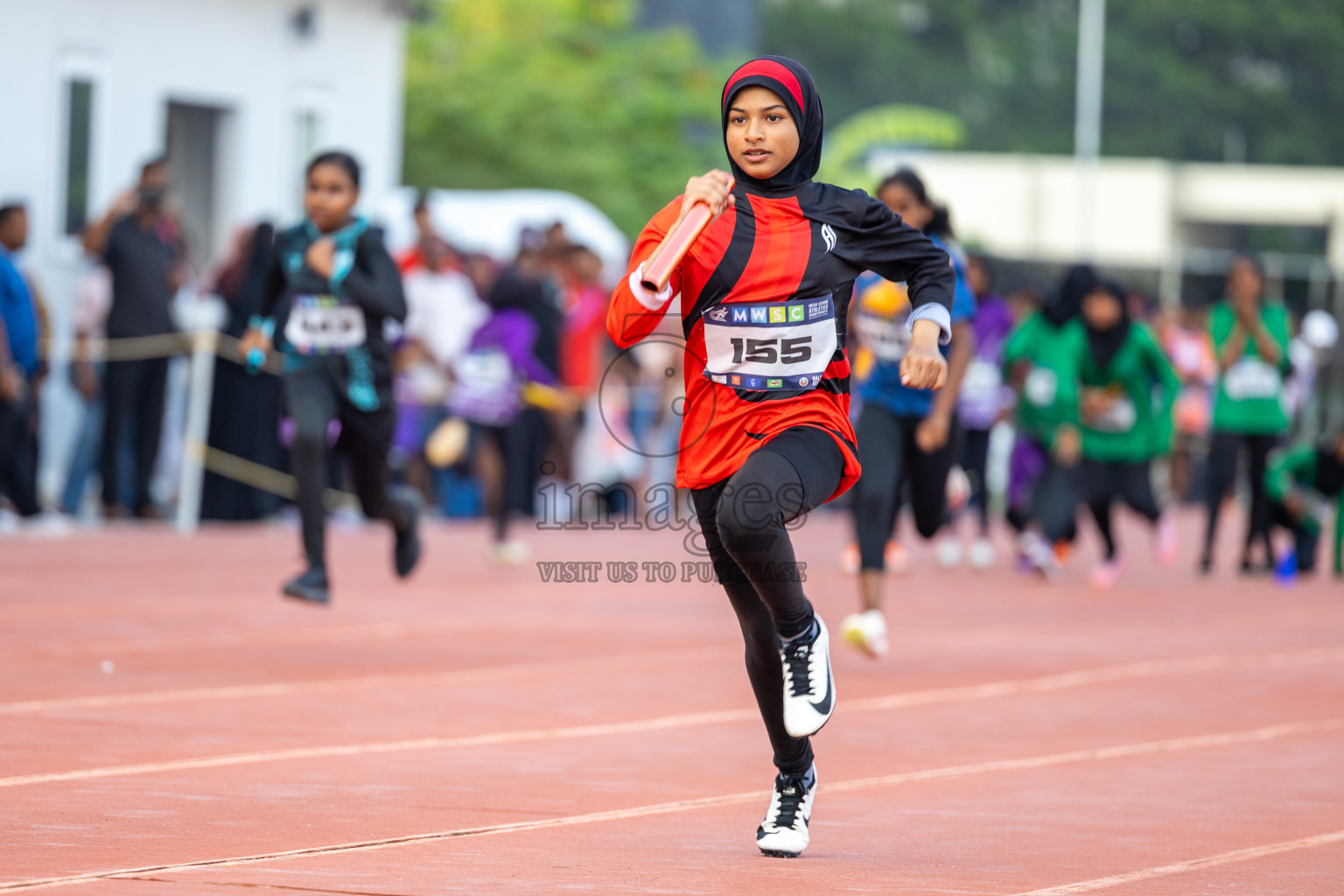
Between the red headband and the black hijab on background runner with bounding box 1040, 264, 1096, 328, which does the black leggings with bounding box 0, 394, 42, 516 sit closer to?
the black hijab on background runner with bounding box 1040, 264, 1096, 328

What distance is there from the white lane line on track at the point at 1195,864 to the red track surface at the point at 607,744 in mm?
14

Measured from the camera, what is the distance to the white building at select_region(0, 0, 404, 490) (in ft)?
59.2

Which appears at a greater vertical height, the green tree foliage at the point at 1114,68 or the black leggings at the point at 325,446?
the green tree foliage at the point at 1114,68

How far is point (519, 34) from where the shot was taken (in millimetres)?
50938

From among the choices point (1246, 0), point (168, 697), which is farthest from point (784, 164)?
point (1246, 0)

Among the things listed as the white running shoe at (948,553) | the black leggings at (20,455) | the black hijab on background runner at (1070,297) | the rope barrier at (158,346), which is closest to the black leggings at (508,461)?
the rope barrier at (158,346)

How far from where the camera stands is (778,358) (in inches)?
223

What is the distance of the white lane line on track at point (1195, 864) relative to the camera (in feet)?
16.7

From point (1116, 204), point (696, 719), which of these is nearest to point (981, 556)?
point (696, 719)

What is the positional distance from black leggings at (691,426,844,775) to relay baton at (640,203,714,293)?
56cm

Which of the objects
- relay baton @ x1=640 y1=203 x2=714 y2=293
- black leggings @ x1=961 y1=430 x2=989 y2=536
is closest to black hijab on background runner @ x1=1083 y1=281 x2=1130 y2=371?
black leggings @ x1=961 y1=430 x2=989 y2=536

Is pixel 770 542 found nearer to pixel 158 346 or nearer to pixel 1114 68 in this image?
pixel 158 346

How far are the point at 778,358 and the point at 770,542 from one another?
52cm

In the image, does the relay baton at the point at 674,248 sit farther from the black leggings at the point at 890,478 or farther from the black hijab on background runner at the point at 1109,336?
the black hijab on background runner at the point at 1109,336
